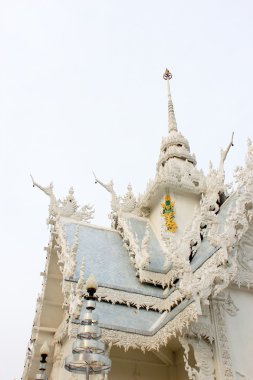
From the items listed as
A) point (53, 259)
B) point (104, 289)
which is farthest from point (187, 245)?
point (53, 259)

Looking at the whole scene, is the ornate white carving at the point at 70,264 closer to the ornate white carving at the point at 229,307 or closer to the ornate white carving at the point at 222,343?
the ornate white carving at the point at 222,343

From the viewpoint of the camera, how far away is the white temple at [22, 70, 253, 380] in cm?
638

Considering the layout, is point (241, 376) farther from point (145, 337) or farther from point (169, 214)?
point (169, 214)

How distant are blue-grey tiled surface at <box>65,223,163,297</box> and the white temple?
28mm

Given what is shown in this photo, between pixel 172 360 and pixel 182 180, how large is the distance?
5.97 meters

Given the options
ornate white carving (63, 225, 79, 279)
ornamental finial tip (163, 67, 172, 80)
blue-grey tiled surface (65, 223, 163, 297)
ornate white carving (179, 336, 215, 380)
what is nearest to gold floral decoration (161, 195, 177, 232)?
blue-grey tiled surface (65, 223, 163, 297)

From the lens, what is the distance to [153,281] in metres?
8.80

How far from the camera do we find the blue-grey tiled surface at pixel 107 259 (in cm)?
855

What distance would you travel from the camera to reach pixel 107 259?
9.62m

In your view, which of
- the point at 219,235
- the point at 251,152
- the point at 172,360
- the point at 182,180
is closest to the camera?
the point at 219,235

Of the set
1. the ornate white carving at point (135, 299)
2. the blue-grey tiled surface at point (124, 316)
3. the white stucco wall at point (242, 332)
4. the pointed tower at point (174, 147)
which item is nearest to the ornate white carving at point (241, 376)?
the white stucco wall at point (242, 332)

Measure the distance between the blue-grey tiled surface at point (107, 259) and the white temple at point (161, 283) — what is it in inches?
1.1

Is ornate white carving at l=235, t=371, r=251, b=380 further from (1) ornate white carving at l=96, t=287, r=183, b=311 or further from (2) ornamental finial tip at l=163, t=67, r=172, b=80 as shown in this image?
(2) ornamental finial tip at l=163, t=67, r=172, b=80

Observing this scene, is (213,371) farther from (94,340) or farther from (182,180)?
(182,180)
